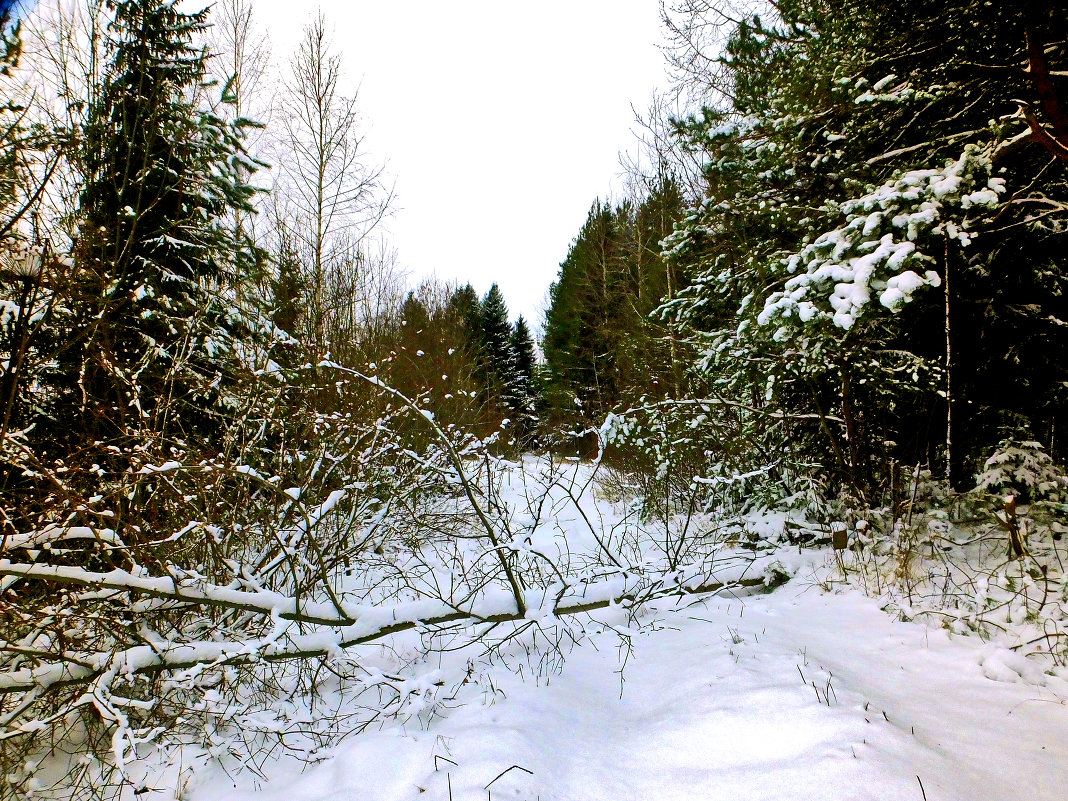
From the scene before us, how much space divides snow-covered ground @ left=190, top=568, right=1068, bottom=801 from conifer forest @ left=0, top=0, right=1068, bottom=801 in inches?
0.8

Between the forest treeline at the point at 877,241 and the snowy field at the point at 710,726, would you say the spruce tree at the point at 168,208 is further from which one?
the forest treeline at the point at 877,241

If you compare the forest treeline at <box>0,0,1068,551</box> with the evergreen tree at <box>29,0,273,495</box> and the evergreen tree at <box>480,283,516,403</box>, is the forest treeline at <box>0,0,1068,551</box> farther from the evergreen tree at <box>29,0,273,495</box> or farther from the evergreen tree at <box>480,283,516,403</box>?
the evergreen tree at <box>480,283,516,403</box>

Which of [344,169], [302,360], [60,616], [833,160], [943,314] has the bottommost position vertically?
[60,616]

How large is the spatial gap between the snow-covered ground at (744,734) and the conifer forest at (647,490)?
0.07ft

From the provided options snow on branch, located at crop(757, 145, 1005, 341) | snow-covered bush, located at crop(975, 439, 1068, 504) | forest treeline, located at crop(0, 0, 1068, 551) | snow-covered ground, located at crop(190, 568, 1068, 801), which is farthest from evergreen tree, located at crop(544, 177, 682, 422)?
snow-covered ground, located at crop(190, 568, 1068, 801)

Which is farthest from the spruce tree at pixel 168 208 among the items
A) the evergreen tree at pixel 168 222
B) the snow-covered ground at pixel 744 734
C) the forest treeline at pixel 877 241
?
the forest treeline at pixel 877 241

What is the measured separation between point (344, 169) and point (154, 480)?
33.3 ft

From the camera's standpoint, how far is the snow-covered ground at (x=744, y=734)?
189cm

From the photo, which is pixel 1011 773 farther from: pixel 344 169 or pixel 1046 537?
pixel 344 169

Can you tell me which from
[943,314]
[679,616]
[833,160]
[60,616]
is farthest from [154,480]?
[943,314]

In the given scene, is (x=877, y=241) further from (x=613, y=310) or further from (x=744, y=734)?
(x=613, y=310)

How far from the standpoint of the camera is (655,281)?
42.6 feet

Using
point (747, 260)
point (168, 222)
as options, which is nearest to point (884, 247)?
point (747, 260)

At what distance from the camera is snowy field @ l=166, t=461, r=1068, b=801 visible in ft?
6.30
